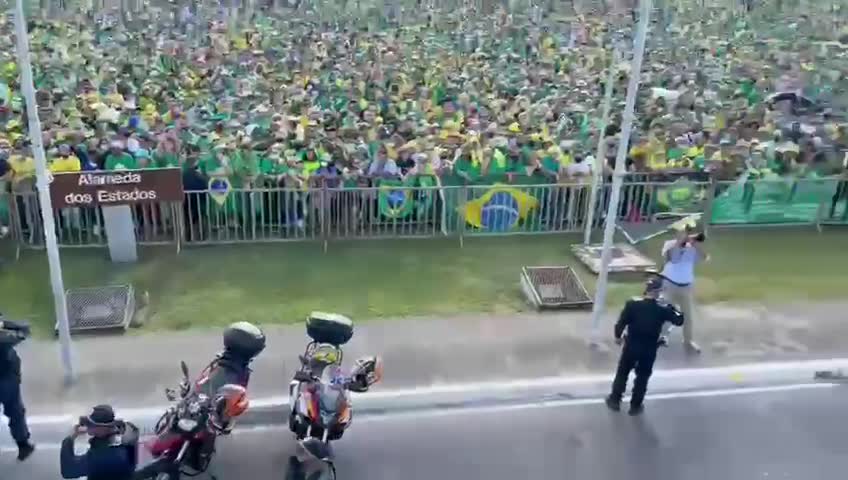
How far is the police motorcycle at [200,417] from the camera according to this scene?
20.4 feet

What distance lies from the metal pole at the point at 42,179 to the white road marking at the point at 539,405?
3.47 feet

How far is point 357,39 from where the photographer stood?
2198 cm

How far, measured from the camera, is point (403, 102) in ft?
52.1

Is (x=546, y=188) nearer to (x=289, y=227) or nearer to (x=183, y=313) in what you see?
(x=289, y=227)

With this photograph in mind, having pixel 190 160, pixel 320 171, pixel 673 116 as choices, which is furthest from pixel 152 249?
pixel 673 116

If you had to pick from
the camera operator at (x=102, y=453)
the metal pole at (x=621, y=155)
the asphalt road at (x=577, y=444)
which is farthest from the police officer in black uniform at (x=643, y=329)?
the camera operator at (x=102, y=453)

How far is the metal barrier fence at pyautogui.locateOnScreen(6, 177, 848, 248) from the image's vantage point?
1114 centimetres

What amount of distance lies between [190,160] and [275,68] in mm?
7785

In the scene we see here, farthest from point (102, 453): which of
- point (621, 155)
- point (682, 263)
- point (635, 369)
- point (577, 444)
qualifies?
point (682, 263)

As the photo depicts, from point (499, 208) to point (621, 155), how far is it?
11.4 ft

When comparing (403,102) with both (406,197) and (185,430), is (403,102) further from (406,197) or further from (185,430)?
(185,430)

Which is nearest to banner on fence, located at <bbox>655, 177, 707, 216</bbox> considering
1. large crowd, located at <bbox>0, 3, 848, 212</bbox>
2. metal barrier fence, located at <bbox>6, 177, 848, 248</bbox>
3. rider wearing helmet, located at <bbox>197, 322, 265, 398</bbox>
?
metal barrier fence, located at <bbox>6, 177, 848, 248</bbox>

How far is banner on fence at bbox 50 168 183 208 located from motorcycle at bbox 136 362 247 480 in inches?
158

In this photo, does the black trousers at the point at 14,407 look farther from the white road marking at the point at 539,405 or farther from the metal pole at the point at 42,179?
the metal pole at the point at 42,179
